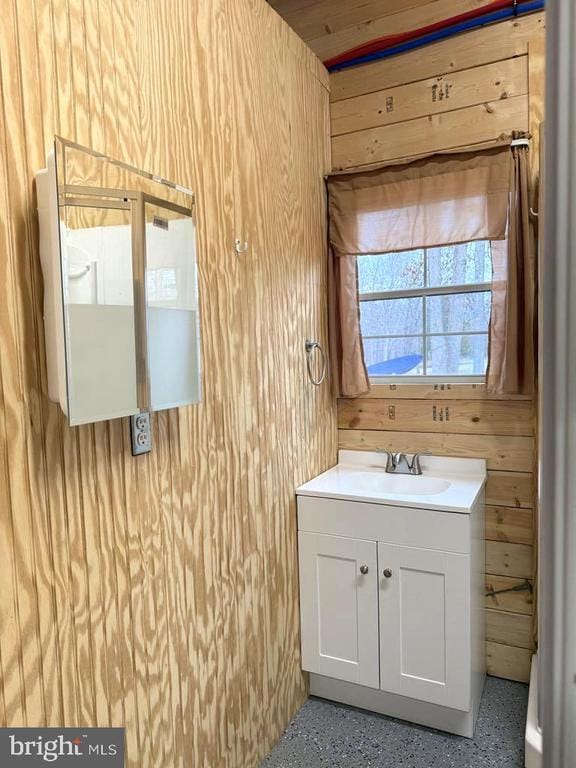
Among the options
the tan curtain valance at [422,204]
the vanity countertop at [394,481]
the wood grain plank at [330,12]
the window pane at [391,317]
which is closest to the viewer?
the vanity countertop at [394,481]

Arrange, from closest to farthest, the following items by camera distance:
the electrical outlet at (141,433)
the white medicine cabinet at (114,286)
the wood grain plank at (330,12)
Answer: the white medicine cabinet at (114,286) → the electrical outlet at (141,433) → the wood grain plank at (330,12)

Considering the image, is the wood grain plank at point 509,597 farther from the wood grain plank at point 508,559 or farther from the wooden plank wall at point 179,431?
A: the wooden plank wall at point 179,431

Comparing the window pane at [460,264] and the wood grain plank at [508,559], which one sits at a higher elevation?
the window pane at [460,264]

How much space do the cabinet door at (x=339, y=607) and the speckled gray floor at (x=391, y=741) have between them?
0.55ft

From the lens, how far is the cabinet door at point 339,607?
2.08 m

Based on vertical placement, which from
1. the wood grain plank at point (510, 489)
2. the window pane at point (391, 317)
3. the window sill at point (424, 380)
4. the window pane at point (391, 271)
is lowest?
the wood grain plank at point (510, 489)

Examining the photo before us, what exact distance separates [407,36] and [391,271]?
1039 mm

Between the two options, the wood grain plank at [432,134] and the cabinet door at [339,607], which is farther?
the wood grain plank at [432,134]

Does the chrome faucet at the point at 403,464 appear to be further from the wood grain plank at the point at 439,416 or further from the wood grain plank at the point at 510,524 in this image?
the wood grain plank at the point at 510,524

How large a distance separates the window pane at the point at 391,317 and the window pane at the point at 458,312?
6 centimetres

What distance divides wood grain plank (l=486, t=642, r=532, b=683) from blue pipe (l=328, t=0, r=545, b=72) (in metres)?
2.72

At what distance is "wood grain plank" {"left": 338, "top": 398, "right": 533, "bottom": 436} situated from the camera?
2.29m

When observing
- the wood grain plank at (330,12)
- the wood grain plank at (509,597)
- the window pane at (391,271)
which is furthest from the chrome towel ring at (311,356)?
the wood grain plank at (330,12)

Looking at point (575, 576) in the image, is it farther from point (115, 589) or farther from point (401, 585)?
point (401, 585)
